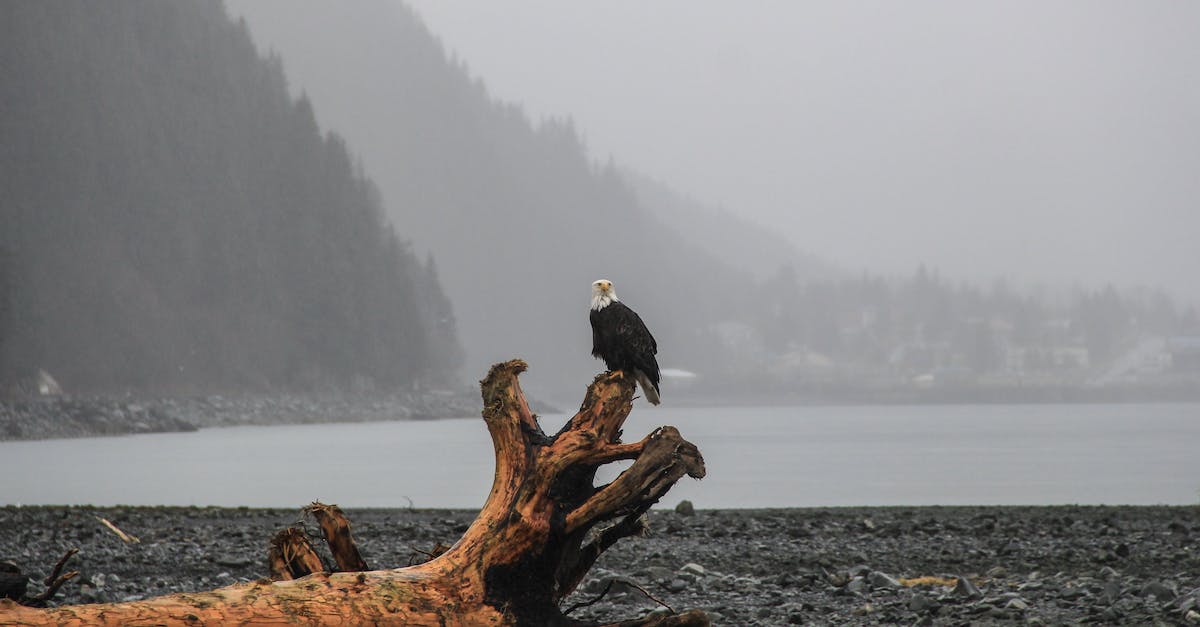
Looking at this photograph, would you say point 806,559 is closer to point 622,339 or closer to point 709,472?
point 622,339

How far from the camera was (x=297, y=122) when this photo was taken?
595 ft

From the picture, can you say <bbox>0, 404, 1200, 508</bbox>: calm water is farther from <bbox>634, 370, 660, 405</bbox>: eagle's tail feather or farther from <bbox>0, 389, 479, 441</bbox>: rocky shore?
<bbox>634, 370, 660, 405</bbox>: eagle's tail feather

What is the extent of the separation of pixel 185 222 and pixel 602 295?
555 ft

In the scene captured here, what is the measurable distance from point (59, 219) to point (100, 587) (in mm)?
158259

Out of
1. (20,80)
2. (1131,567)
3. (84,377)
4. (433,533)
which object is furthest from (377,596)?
(20,80)

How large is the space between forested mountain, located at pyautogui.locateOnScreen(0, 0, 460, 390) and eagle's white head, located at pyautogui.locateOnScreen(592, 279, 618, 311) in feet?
442

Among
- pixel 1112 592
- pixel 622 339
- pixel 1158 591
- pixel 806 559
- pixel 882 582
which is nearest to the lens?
pixel 622 339

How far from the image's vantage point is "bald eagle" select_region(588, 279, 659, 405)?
32.5 ft

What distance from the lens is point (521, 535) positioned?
653 centimetres

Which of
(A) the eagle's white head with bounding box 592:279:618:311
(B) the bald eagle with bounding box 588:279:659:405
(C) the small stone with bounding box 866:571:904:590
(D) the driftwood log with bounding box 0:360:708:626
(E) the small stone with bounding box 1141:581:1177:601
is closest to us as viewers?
(D) the driftwood log with bounding box 0:360:708:626

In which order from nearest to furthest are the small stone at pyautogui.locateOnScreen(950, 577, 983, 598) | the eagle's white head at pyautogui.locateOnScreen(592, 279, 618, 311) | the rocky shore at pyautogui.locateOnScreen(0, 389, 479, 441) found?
the eagle's white head at pyautogui.locateOnScreen(592, 279, 618, 311) → the small stone at pyautogui.locateOnScreen(950, 577, 983, 598) → the rocky shore at pyautogui.locateOnScreen(0, 389, 479, 441)

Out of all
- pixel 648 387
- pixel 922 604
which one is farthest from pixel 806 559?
pixel 648 387

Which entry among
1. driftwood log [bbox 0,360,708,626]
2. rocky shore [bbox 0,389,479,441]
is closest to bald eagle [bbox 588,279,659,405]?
driftwood log [bbox 0,360,708,626]

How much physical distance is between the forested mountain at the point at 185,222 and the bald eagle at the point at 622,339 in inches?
5301
